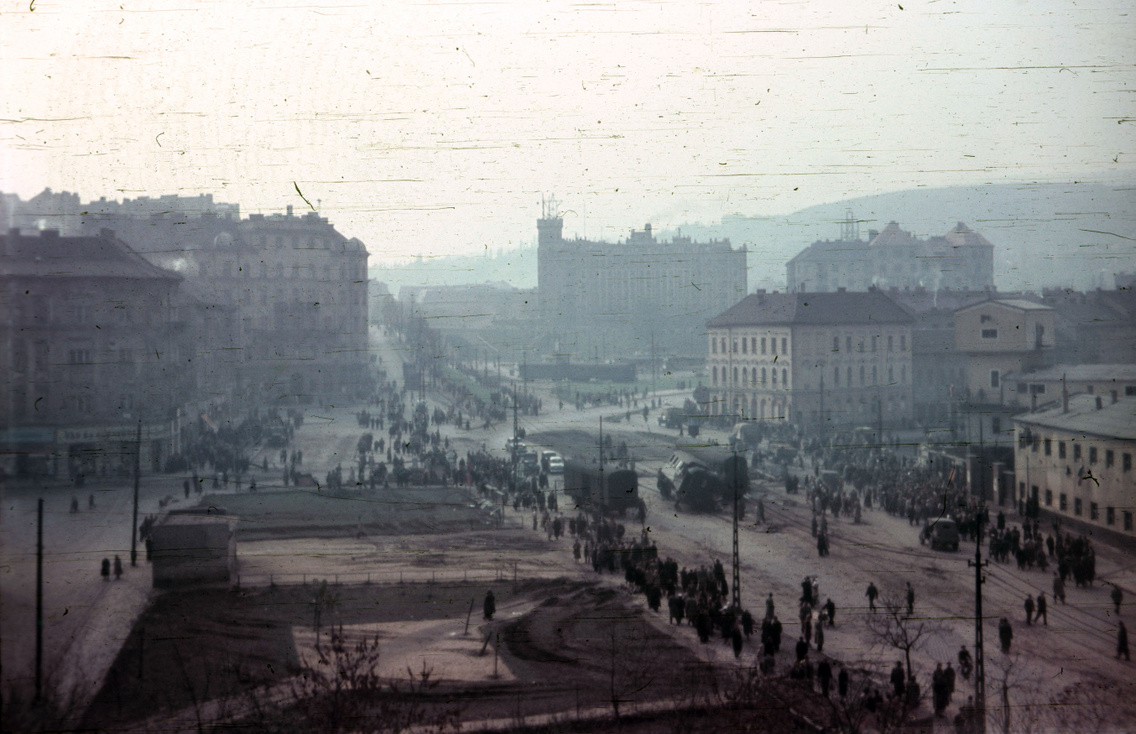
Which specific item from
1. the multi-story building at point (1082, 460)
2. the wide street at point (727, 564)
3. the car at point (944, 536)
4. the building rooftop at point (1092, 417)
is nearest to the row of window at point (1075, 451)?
the multi-story building at point (1082, 460)

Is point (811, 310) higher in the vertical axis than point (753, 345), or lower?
higher

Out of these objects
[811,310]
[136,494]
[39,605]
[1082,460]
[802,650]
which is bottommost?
[802,650]

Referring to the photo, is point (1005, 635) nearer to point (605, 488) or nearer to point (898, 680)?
point (898, 680)

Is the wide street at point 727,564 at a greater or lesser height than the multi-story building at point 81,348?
lesser

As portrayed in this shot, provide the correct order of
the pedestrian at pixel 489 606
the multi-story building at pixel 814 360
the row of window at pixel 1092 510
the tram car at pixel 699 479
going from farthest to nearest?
the tram car at pixel 699 479
the multi-story building at pixel 814 360
the row of window at pixel 1092 510
the pedestrian at pixel 489 606

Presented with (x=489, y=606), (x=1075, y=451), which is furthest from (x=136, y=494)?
→ (x=1075, y=451)

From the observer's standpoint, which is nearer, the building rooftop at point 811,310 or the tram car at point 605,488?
the building rooftop at point 811,310

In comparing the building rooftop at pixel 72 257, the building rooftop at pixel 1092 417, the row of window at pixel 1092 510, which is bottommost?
the row of window at pixel 1092 510

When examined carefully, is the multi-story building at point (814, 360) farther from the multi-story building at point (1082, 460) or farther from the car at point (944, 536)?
the multi-story building at point (1082, 460)
